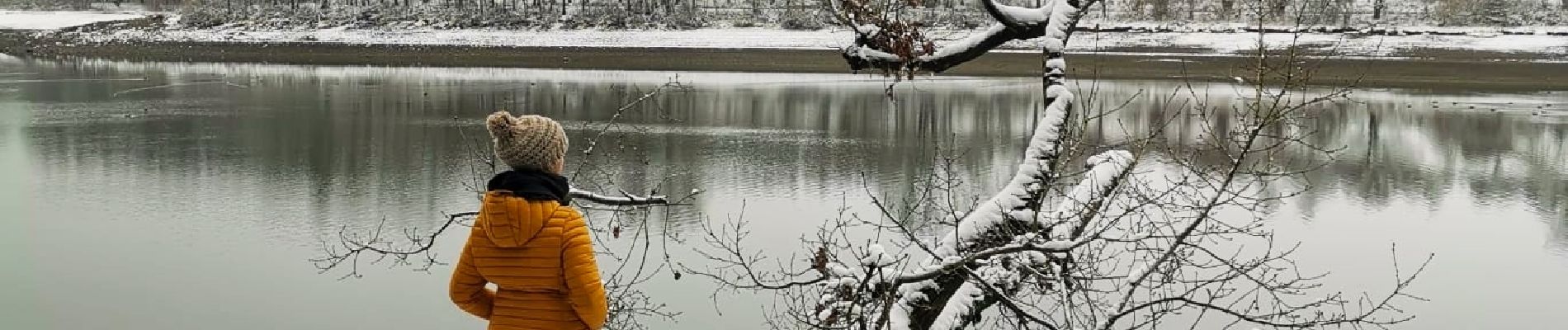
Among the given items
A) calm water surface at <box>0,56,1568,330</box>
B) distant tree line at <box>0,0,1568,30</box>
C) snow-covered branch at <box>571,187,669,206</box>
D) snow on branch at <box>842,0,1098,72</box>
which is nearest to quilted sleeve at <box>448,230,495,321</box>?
snow-covered branch at <box>571,187,669,206</box>

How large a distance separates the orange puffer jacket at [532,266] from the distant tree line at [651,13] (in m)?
32.2

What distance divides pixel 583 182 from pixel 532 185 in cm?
877

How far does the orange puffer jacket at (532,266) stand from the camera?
8.09 feet

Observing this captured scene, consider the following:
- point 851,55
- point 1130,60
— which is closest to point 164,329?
point 851,55

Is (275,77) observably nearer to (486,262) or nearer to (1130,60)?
(1130,60)

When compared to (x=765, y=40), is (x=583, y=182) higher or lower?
lower

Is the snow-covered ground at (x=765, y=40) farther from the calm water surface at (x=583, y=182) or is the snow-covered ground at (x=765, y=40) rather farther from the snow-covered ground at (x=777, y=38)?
the calm water surface at (x=583, y=182)

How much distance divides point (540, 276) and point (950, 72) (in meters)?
26.0

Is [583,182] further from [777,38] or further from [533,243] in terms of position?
[777,38]

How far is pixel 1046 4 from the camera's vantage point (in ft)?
11.9

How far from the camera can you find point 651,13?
155 ft

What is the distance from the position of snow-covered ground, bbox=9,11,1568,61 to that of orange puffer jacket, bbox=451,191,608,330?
81.4 ft

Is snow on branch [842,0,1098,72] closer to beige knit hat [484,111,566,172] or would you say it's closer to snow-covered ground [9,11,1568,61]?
beige knit hat [484,111,566,172]

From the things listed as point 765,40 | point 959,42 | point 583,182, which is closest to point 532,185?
point 959,42
